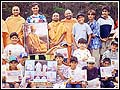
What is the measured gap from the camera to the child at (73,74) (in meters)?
2.85

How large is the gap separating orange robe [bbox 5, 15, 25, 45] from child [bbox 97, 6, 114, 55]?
0.72 meters

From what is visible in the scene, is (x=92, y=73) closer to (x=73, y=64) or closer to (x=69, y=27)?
(x=73, y=64)

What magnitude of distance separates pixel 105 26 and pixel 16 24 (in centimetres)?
83

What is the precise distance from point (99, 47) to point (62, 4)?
20.7 inches

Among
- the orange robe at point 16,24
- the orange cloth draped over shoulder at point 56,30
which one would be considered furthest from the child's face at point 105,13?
the orange robe at point 16,24

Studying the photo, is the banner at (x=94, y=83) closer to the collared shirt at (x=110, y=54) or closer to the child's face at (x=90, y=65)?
the child's face at (x=90, y=65)

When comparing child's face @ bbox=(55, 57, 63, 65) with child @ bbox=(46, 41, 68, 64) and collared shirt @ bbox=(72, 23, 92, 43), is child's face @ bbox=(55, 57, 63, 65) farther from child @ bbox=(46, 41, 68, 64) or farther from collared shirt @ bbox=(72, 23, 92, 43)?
collared shirt @ bbox=(72, 23, 92, 43)

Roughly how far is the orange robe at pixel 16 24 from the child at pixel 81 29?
48cm

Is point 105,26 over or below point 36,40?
over

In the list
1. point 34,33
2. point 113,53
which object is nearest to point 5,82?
point 34,33

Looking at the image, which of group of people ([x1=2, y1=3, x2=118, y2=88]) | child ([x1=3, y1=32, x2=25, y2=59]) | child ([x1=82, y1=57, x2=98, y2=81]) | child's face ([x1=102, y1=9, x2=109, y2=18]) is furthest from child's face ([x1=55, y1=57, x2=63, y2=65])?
child's face ([x1=102, y1=9, x2=109, y2=18])

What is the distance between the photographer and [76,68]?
2861 millimetres

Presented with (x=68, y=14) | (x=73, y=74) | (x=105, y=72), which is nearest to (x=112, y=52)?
(x=105, y=72)

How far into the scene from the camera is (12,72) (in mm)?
2846
